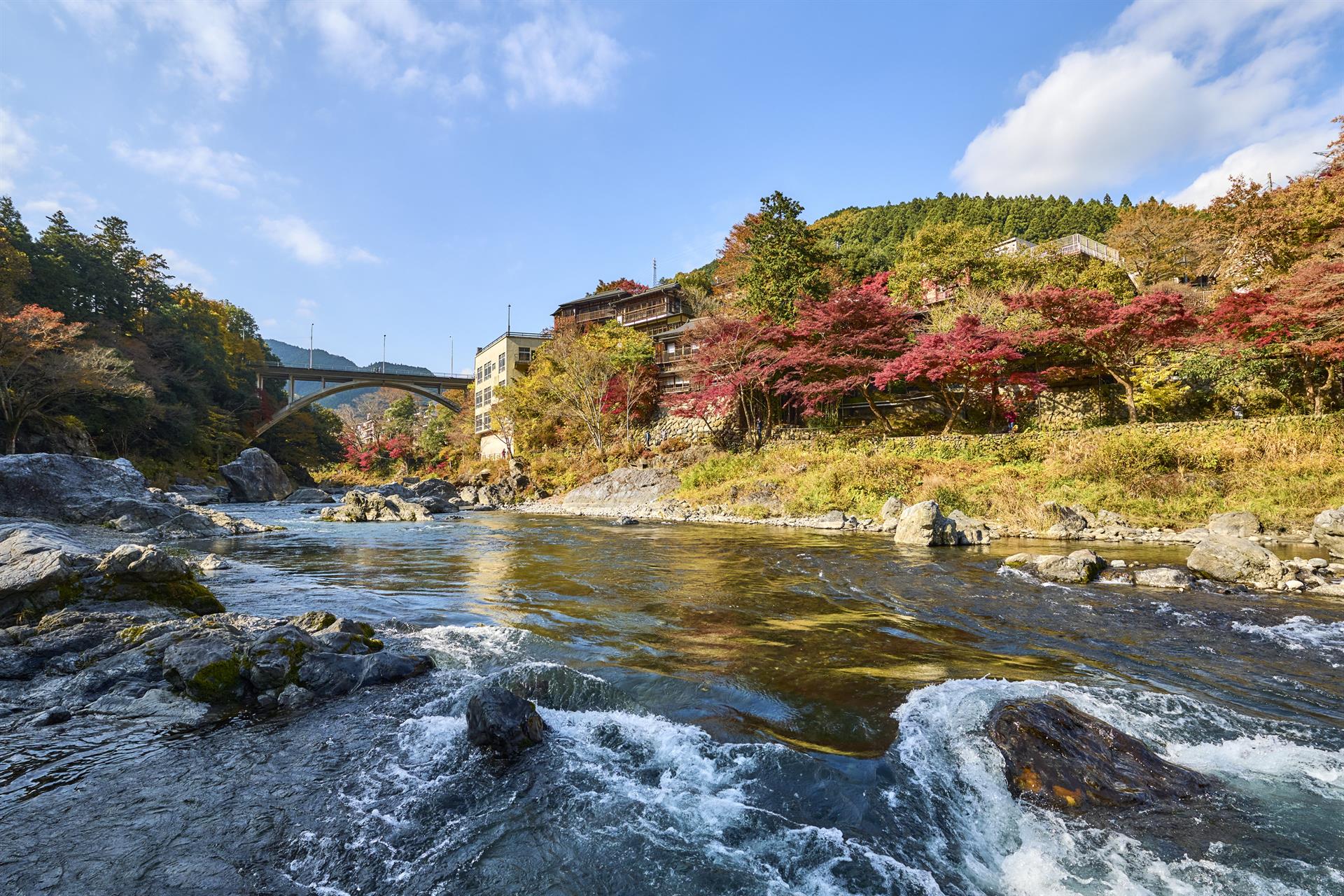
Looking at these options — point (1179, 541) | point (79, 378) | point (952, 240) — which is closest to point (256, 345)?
point (79, 378)

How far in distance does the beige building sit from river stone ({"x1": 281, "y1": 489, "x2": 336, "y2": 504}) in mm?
12875

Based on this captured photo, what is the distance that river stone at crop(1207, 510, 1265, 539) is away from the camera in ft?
40.7

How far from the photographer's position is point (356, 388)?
192ft

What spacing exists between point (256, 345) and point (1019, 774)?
6668cm

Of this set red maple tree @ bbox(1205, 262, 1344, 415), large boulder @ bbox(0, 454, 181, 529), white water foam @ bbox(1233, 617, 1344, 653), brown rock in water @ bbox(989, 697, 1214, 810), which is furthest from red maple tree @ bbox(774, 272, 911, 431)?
large boulder @ bbox(0, 454, 181, 529)

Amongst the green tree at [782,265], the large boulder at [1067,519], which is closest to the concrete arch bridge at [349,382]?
the green tree at [782,265]

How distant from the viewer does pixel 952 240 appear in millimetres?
28750

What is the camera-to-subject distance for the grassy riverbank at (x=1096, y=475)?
1369 centimetres

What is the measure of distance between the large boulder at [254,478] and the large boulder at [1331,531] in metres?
43.8

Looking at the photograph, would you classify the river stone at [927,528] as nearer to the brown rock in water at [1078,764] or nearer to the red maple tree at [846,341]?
Answer: the brown rock in water at [1078,764]

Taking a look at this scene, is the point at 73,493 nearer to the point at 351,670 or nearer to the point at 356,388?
the point at 351,670

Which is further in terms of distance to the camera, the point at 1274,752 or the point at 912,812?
the point at 1274,752

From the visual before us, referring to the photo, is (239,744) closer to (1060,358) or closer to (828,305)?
(828,305)

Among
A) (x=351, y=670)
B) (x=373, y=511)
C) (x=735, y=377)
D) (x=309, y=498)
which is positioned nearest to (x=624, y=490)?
(x=735, y=377)
